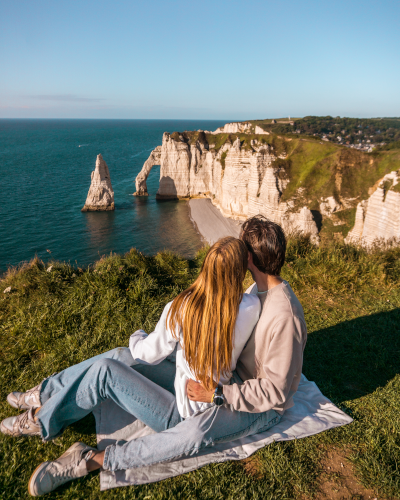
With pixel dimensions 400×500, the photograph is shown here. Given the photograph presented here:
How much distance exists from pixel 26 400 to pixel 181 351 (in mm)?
1668

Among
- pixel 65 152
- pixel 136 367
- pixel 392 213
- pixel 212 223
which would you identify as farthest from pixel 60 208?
pixel 65 152

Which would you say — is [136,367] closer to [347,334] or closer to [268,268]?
Answer: [268,268]

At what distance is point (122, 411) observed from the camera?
9.25 ft

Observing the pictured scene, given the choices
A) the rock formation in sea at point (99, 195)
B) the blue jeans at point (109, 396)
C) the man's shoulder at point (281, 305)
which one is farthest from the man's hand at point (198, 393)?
the rock formation in sea at point (99, 195)

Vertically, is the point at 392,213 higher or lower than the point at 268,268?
lower

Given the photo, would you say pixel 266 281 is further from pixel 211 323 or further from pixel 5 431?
pixel 5 431

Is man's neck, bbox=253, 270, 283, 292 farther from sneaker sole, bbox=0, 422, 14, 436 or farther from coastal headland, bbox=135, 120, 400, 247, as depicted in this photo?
coastal headland, bbox=135, 120, 400, 247

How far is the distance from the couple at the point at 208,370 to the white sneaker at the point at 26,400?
0.26m

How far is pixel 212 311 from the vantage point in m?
2.15

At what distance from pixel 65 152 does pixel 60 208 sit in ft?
208

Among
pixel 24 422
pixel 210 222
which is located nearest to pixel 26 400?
pixel 24 422

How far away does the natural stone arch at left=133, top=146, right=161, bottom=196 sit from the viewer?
2076 inches

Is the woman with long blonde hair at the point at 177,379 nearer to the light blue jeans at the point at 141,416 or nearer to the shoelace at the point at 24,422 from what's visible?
A: the light blue jeans at the point at 141,416

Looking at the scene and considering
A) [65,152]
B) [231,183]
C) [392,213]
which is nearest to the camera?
[392,213]
